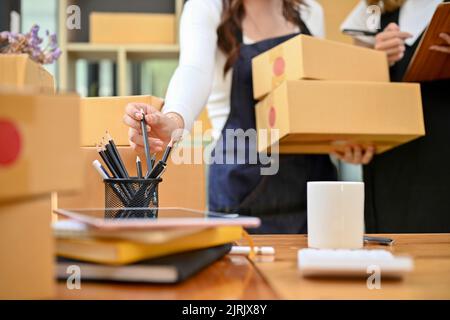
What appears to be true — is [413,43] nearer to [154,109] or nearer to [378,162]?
[378,162]

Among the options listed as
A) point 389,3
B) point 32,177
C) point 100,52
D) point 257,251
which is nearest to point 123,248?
point 32,177

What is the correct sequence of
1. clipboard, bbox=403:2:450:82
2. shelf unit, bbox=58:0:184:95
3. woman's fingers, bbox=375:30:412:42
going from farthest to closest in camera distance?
shelf unit, bbox=58:0:184:95
woman's fingers, bbox=375:30:412:42
clipboard, bbox=403:2:450:82

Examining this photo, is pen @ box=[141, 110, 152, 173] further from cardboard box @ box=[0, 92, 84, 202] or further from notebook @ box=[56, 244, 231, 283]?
cardboard box @ box=[0, 92, 84, 202]

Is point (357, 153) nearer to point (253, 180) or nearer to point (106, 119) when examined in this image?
point (253, 180)

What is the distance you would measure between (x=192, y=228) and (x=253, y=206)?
969 mm

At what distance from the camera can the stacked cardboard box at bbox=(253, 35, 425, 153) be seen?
1.15m

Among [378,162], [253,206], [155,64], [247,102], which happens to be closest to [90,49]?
[155,64]

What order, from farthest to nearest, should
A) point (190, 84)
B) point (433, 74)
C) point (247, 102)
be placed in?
point (247, 102) → point (433, 74) → point (190, 84)

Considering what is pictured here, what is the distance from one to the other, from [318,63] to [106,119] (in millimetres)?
512

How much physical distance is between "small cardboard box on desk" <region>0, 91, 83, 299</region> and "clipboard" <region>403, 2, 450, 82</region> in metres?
0.93

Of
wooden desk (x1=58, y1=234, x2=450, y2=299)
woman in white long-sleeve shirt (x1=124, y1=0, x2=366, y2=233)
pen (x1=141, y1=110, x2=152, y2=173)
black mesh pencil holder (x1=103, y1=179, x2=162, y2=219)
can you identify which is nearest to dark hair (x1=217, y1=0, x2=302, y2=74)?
woman in white long-sleeve shirt (x1=124, y1=0, x2=366, y2=233)

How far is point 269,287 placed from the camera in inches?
17.9

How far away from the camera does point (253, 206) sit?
1.42m

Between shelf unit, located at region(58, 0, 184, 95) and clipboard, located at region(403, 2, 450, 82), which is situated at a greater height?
shelf unit, located at region(58, 0, 184, 95)
